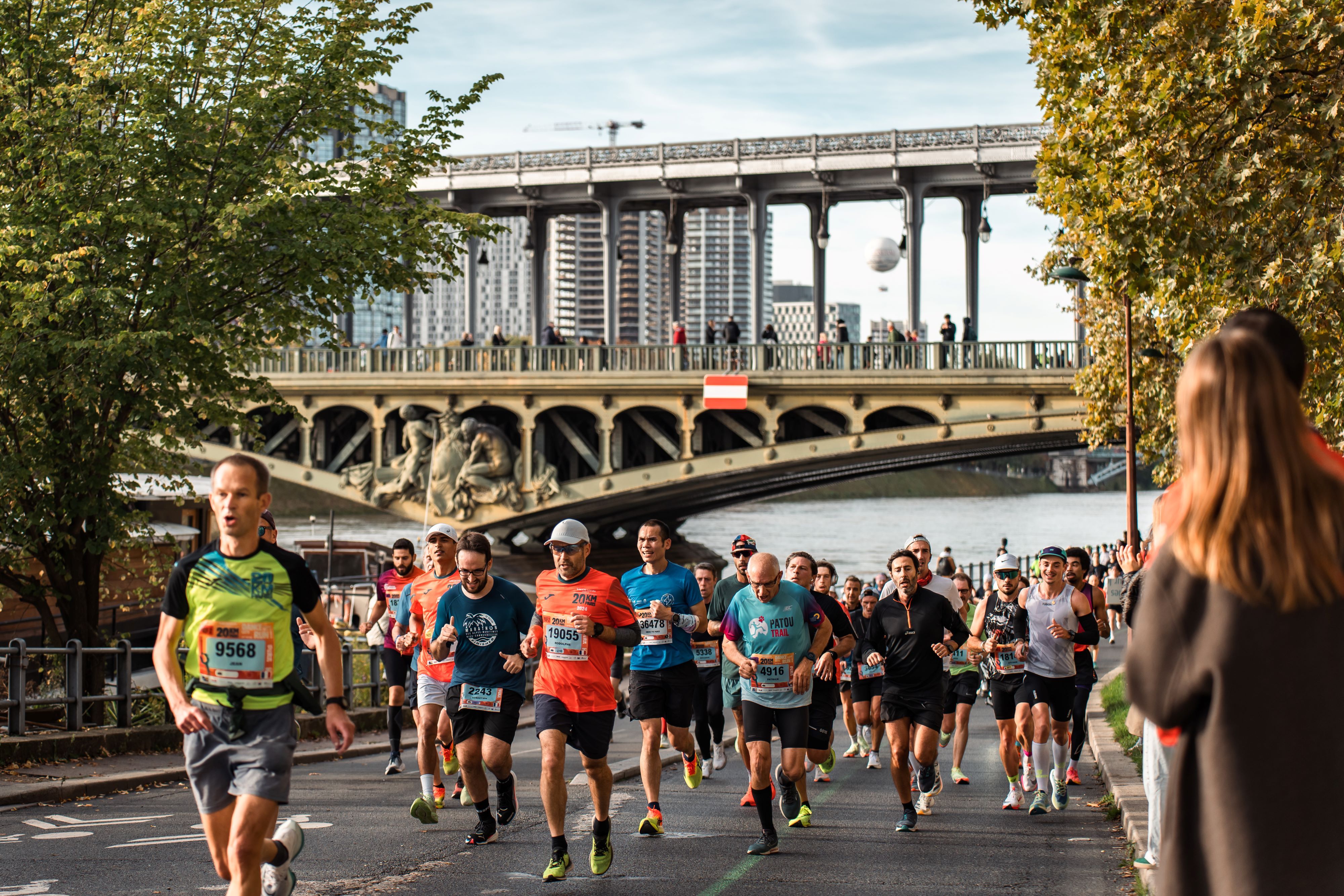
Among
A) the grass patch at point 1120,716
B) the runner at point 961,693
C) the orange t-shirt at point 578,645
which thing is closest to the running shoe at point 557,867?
the orange t-shirt at point 578,645

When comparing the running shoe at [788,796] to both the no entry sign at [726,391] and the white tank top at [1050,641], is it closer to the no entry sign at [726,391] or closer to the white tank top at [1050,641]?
the white tank top at [1050,641]

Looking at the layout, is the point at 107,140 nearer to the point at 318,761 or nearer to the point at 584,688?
the point at 318,761

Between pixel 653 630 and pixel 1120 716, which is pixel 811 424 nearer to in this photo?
pixel 1120 716

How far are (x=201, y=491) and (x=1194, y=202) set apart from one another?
24.8 m

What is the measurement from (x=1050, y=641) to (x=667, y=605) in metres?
2.90

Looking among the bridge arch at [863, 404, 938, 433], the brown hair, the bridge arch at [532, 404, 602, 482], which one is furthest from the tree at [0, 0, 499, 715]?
the bridge arch at [532, 404, 602, 482]

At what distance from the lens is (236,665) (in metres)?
5.50

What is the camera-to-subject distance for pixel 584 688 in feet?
27.1

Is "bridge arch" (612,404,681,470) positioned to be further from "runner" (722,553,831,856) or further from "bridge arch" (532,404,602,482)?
"runner" (722,553,831,856)

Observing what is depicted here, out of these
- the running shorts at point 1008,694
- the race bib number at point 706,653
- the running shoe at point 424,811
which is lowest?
the running shoe at point 424,811

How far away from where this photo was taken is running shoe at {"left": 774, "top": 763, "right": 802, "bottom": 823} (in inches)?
361

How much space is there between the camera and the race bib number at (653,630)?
32.2 feet

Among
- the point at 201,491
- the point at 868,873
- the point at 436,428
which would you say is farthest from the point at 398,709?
the point at 436,428

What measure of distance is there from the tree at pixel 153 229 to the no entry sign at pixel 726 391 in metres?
20.2
